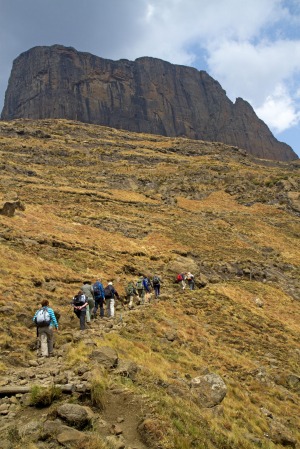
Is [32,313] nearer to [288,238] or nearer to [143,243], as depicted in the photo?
[143,243]

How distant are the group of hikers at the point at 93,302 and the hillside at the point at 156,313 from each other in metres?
0.51

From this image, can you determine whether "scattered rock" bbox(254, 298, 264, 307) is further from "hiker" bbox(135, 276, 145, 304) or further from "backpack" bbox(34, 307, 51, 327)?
"backpack" bbox(34, 307, 51, 327)

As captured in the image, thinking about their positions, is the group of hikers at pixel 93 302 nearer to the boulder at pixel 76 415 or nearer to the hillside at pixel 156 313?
the hillside at pixel 156 313

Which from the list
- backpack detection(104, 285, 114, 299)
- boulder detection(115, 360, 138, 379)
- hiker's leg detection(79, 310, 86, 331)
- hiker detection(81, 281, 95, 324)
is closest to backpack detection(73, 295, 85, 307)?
hiker's leg detection(79, 310, 86, 331)

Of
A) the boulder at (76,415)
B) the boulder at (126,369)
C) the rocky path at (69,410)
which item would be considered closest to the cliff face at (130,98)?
the boulder at (126,369)

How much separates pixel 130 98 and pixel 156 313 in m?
124

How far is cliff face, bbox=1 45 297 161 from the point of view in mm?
127812

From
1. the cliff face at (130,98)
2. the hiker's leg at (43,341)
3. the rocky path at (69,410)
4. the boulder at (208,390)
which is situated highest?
the cliff face at (130,98)

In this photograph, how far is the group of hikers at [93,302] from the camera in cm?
1155

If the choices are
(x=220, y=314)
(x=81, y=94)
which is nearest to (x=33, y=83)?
(x=81, y=94)

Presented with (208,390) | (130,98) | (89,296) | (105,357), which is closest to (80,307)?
(89,296)

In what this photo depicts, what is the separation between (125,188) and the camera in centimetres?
5725

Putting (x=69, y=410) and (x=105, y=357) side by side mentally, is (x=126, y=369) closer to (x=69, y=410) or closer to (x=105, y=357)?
(x=105, y=357)

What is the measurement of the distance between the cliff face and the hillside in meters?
71.8
